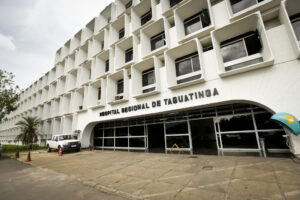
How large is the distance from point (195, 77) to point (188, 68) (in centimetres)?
116

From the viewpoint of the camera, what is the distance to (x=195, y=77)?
10.2m

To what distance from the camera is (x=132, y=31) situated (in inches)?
567

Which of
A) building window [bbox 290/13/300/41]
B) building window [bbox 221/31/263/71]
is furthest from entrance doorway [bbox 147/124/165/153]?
Result: building window [bbox 290/13/300/41]

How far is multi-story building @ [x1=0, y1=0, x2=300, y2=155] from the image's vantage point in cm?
721

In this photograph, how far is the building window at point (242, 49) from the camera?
848cm

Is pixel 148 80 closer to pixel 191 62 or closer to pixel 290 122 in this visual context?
pixel 191 62

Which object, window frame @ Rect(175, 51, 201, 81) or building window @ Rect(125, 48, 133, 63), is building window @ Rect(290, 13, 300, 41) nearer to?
window frame @ Rect(175, 51, 201, 81)

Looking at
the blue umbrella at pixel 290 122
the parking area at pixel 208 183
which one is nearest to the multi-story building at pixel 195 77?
the blue umbrella at pixel 290 122

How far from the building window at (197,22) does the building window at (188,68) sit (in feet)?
7.81

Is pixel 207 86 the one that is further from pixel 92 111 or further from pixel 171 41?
pixel 92 111

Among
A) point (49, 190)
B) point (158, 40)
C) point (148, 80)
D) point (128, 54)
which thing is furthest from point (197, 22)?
point (49, 190)

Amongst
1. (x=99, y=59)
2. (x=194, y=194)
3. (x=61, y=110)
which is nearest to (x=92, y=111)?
(x=99, y=59)

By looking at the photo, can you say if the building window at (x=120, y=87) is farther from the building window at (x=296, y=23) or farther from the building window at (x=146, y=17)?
the building window at (x=296, y=23)

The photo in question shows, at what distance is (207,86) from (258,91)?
270cm
